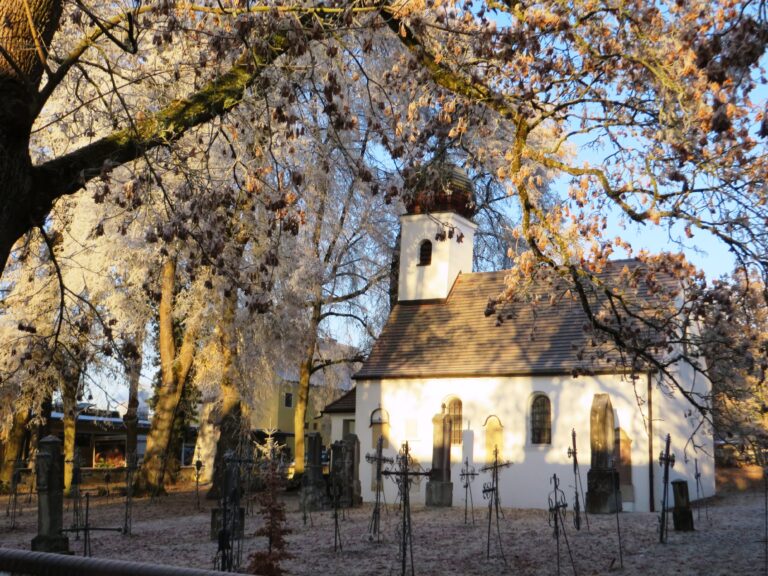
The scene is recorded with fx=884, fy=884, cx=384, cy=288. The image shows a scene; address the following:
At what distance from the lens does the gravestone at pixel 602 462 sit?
22641 millimetres

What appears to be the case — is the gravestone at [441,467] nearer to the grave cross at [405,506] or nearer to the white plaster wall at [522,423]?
the white plaster wall at [522,423]

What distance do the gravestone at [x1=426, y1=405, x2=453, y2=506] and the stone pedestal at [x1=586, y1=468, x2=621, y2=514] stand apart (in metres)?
4.98

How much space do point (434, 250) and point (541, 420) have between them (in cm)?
827

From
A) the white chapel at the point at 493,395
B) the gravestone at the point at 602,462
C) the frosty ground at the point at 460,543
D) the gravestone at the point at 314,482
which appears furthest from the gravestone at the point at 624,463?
the gravestone at the point at 314,482

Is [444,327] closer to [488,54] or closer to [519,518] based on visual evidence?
[519,518]

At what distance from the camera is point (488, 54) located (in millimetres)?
9297

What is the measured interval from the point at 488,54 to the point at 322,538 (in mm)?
11838

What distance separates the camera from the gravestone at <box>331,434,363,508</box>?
24.6 metres

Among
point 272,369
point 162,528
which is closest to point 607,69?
point 162,528

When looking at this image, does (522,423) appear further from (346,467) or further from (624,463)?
(346,467)

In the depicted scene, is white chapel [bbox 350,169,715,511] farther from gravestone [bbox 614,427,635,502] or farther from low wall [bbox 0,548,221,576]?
low wall [bbox 0,548,221,576]

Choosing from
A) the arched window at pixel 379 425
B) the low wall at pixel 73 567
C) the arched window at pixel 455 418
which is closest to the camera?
the low wall at pixel 73 567

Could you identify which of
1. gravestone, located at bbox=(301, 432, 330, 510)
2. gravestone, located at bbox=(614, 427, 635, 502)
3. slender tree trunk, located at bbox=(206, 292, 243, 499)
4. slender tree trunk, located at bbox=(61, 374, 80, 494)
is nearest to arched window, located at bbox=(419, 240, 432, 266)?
slender tree trunk, located at bbox=(206, 292, 243, 499)

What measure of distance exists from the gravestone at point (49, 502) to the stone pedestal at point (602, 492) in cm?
1325
